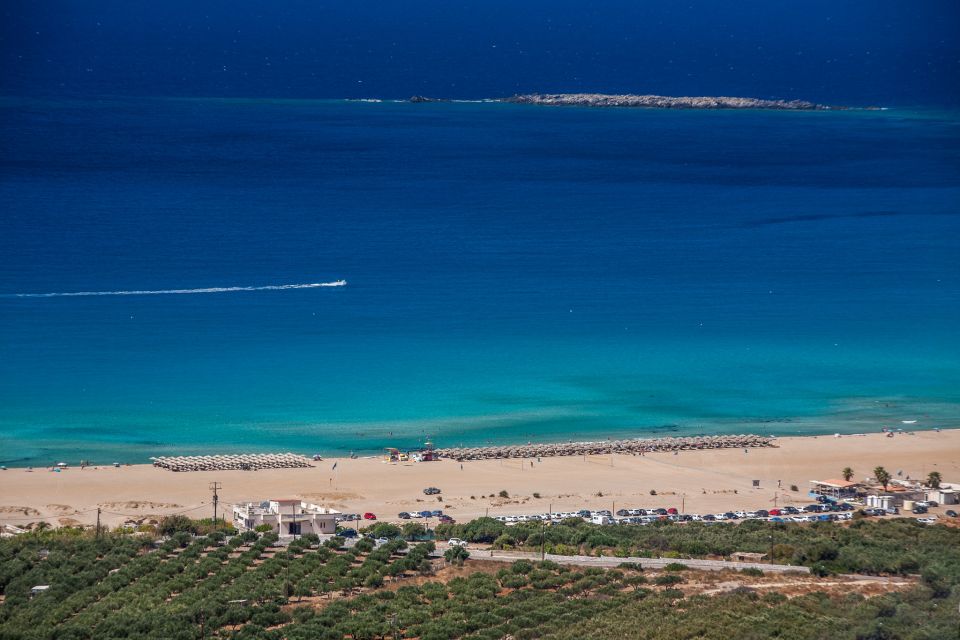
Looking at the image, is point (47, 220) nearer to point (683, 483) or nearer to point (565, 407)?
point (565, 407)

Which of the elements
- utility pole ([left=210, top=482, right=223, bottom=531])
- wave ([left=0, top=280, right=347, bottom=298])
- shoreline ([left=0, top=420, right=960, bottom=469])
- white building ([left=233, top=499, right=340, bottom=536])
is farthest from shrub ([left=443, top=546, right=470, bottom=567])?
wave ([left=0, top=280, right=347, bottom=298])

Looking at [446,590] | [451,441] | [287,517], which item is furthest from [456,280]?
[446,590]

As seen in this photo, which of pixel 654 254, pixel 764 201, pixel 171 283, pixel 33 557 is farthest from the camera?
pixel 764 201

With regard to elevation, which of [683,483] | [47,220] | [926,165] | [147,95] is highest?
[147,95]

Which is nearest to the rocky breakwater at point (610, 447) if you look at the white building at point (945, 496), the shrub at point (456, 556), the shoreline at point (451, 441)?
the shoreline at point (451, 441)

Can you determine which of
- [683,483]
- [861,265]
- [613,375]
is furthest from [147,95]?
[683,483]

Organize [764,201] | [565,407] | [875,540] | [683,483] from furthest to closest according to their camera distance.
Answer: [764,201] → [565,407] → [683,483] → [875,540]

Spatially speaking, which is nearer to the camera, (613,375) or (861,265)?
(613,375)
